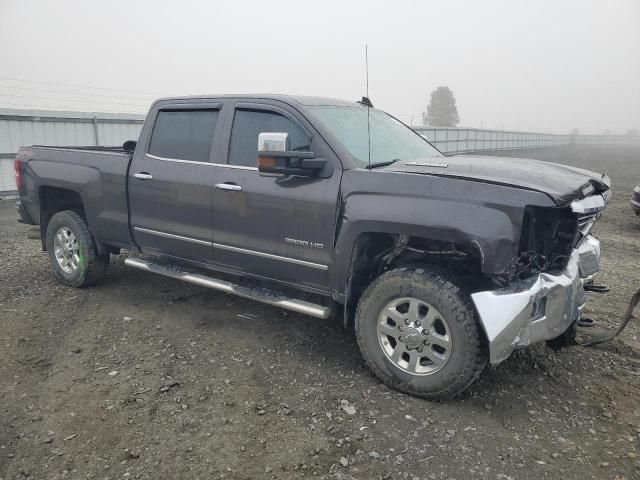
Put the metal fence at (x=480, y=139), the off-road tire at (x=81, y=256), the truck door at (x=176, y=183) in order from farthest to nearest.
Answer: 1. the metal fence at (x=480, y=139)
2. the off-road tire at (x=81, y=256)
3. the truck door at (x=176, y=183)

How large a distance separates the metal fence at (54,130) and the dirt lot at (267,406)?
7.33 meters

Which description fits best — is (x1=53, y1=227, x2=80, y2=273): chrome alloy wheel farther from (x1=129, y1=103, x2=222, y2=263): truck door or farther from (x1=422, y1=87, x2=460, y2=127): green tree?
(x1=422, y1=87, x2=460, y2=127): green tree

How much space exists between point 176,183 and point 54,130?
861cm

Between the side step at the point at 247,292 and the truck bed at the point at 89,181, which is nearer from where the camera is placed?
the side step at the point at 247,292

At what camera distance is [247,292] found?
13.0 feet

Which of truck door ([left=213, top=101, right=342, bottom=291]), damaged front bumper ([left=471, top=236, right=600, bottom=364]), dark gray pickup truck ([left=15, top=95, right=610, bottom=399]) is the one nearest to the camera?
damaged front bumper ([left=471, top=236, right=600, bottom=364])

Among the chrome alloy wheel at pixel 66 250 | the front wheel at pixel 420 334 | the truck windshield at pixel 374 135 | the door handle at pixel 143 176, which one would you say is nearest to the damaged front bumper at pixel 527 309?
the front wheel at pixel 420 334

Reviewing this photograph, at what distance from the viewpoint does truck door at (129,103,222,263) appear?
13.6 feet

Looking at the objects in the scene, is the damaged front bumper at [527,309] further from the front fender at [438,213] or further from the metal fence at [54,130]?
the metal fence at [54,130]

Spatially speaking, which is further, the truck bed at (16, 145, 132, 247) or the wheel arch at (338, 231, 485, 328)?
the truck bed at (16, 145, 132, 247)

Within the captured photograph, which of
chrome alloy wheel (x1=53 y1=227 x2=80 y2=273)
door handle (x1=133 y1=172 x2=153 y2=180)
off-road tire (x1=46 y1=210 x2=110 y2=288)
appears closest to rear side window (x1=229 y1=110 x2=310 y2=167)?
door handle (x1=133 y1=172 x2=153 y2=180)

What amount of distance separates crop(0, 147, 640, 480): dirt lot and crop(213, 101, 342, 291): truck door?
0.65 metres

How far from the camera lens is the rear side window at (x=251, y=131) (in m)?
3.78

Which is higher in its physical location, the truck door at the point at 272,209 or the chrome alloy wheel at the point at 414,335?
the truck door at the point at 272,209
